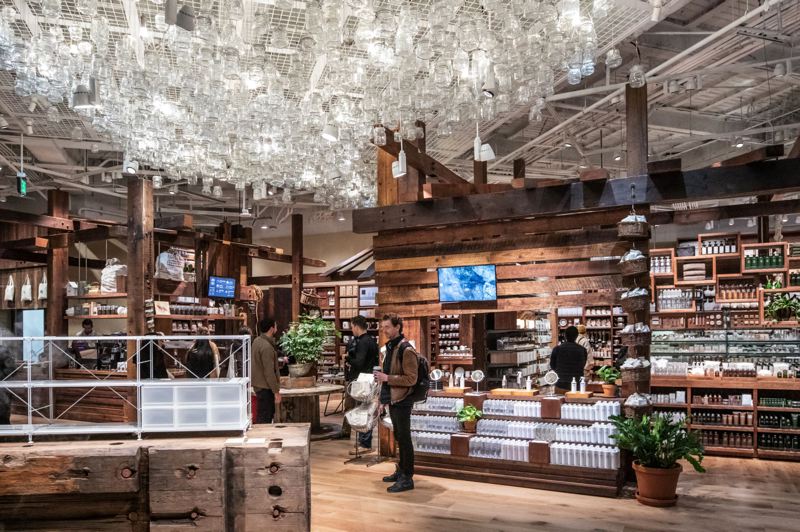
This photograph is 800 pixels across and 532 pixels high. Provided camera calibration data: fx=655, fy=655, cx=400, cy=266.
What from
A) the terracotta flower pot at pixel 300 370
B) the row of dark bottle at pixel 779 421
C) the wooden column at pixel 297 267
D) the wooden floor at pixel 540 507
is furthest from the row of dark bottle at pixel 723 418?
the wooden column at pixel 297 267

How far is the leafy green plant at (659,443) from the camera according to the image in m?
5.67

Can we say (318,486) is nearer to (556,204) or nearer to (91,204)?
(556,204)

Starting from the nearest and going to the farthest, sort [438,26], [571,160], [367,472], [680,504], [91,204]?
[438,26] → [680,504] → [367,472] → [571,160] → [91,204]

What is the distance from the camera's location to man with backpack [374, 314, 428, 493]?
20.9 feet

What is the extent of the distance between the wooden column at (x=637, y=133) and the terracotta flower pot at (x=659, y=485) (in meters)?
2.68

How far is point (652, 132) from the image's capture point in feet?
37.1

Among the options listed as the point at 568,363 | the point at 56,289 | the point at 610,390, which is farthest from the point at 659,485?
the point at 56,289

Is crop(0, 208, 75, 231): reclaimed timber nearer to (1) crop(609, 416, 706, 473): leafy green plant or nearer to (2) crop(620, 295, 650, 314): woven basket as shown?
(2) crop(620, 295, 650, 314): woven basket

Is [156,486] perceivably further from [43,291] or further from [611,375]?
[43,291]

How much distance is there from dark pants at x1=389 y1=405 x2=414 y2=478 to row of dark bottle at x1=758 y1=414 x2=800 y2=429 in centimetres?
426

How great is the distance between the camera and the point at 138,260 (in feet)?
26.3

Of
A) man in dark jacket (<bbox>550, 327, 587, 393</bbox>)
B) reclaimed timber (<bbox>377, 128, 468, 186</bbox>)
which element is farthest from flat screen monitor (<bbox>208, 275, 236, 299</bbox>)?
man in dark jacket (<bbox>550, 327, 587, 393</bbox>)

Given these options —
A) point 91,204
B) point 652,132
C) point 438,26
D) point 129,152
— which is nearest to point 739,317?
point 652,132

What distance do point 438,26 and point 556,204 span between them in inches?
98.8
